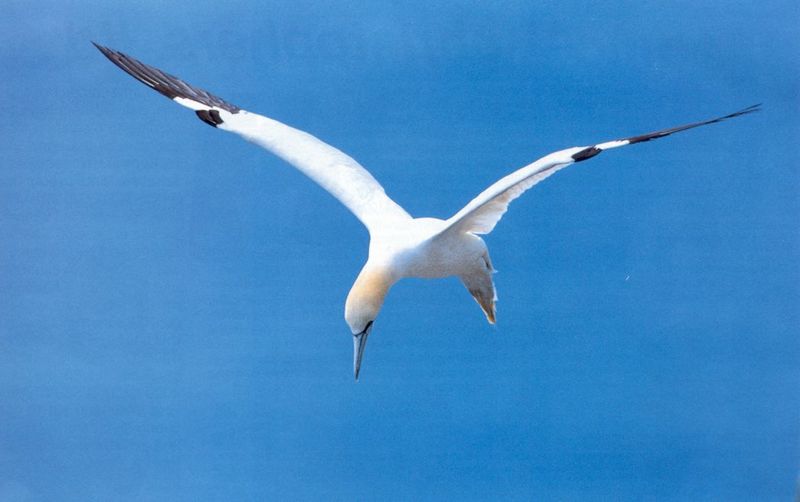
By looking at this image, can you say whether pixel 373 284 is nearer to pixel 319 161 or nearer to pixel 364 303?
pixel 364 303

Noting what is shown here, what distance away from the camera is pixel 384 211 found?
275 inches

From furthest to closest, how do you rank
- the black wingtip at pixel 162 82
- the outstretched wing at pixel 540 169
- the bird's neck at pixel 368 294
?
the black wingtip at pixel 162 82
the bird's neck at pixel 368 294
the outstretched wing at pixel 540 169

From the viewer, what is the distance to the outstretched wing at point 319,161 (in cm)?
702

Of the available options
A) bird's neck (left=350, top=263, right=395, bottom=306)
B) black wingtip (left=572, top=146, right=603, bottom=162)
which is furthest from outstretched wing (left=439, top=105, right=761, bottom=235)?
bird's neck (left=350, top=263, right=395, bottom=306)

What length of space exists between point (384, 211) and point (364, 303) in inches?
31.8

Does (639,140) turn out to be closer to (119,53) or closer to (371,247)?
(371,247)

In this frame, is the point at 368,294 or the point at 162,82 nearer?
the point at 368,294

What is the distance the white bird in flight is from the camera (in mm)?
6094

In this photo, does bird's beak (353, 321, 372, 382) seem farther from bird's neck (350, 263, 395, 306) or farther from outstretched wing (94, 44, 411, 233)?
outstretched wing (94, 44, 411, 233)

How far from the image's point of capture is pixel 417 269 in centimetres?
652

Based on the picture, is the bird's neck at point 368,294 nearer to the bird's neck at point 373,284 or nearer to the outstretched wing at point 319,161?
the bird's neck at point 373,284

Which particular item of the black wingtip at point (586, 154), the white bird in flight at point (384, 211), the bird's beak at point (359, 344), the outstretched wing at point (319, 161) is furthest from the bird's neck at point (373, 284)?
the black wingtip at point (586, 154)

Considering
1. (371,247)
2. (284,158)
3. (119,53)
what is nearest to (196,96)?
(119,53)

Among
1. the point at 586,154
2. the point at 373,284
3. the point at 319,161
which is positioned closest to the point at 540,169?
the point at 586,154
